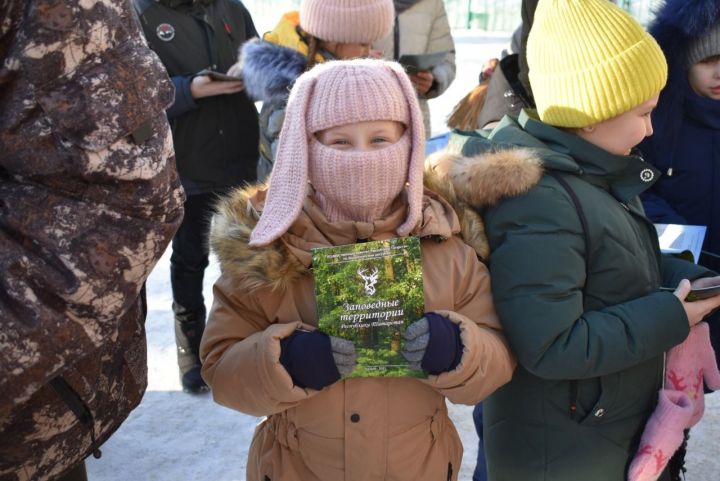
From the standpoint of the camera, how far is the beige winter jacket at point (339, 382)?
1.83m

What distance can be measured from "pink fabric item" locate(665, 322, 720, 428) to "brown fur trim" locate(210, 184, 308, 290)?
1123mm

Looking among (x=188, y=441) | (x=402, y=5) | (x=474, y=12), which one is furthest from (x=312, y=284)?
(x=474, y=12)

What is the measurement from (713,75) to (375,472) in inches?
76.2

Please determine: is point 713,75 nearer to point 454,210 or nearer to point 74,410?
point 454,210

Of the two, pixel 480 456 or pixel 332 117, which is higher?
pixel 332 117

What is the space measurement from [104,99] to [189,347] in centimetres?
276

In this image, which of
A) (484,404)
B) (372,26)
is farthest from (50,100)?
(372,26)

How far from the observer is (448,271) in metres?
1.93

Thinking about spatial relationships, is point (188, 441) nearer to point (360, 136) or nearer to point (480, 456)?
point (480, 456)

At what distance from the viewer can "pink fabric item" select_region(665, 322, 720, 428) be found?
218 cm

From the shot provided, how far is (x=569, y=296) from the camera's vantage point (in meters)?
1.95

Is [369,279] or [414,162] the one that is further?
[414,162]

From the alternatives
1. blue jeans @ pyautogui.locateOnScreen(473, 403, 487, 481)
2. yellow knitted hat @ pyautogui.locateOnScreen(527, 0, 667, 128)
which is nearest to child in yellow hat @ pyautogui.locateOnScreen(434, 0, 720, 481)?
yellow knitted hat @ pyautogui.locateOnScreen(527, 0, 667, 128)

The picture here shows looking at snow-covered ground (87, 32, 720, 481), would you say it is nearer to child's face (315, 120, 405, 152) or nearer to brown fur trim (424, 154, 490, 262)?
brown fur trim (424, 154, 490, 262)
